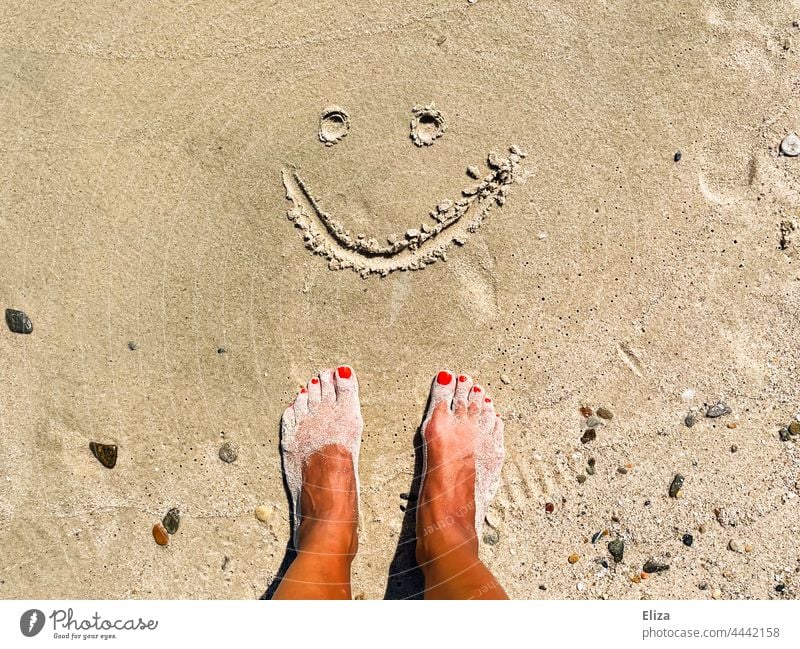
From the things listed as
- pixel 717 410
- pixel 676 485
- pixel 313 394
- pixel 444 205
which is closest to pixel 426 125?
pixel 444 205

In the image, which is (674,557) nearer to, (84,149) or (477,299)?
(477,299)

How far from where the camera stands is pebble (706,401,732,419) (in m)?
2.81

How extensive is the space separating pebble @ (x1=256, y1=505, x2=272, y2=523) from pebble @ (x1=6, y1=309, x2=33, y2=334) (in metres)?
1.31

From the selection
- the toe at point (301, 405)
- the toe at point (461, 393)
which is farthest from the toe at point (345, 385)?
the toe at point (461, 393)

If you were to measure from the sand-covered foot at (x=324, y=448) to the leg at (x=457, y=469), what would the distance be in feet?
1.07

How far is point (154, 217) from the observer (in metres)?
2.77

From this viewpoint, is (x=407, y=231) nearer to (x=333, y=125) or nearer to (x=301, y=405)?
(x=333, y=125)

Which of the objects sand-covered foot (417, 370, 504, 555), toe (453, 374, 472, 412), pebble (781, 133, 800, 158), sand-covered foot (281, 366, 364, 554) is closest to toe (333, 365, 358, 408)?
sand-covered foot (281, 366, 364, 554)

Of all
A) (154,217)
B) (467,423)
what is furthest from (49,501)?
(467,423)

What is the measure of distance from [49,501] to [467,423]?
1.93 meters

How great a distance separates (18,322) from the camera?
276 centimetres

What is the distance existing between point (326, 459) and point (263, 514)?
0.39 metres

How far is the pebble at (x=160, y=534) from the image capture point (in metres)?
2.81

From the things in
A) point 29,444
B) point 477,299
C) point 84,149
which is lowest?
point 29,444
